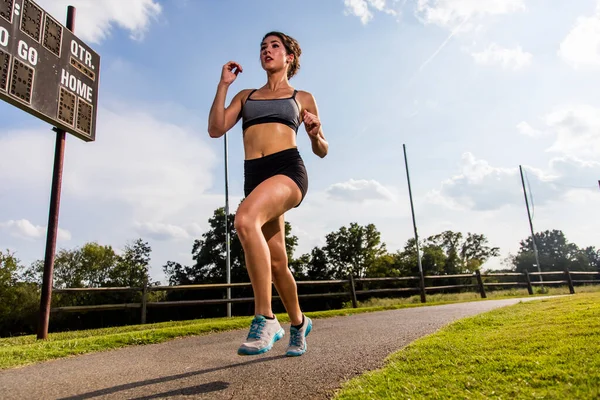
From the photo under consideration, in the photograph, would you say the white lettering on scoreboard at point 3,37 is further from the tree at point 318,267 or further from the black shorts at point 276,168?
the tree at point 318,267

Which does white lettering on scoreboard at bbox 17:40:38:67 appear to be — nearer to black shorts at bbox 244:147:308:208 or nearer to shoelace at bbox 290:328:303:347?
black shorts at bbox 244:147:308:208

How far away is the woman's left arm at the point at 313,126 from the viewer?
239 centimetres

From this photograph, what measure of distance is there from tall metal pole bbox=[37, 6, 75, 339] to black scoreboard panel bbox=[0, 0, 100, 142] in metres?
0.42

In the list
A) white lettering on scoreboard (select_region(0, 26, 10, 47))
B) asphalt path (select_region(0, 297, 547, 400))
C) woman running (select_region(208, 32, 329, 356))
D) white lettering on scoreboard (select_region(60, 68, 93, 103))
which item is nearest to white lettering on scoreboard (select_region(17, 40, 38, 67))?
white lettering on scoreboard (select_region(0, 26, 10, 47))

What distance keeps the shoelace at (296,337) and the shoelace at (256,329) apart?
52cm

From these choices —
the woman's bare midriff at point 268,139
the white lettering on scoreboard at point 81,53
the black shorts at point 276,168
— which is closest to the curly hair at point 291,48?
the woman's bare midriff at point 268,139

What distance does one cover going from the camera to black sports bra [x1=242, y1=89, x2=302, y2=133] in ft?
8.27

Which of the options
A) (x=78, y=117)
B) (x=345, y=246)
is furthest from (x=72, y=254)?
(x=78, y=117)

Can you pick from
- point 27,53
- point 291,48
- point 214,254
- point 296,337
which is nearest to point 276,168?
point 291,48

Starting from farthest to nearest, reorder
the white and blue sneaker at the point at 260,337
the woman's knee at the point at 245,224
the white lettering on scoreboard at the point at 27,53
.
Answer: the white lettering on scoreboard at the point at 27,53, the woman's knee at the point at 245,224, the white and blue sneaker at the point at 260,337

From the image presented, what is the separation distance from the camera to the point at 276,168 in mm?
2428

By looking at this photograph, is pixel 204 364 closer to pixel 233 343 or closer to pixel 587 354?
pixel 233 343

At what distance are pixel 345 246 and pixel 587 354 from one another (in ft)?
139

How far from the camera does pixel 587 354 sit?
6.88ft
